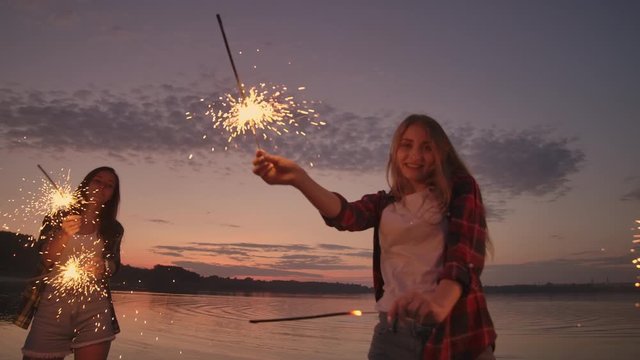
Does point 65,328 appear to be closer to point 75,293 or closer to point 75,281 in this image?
point 75,293

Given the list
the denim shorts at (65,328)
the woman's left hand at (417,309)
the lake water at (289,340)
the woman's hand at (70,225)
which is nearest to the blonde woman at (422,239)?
the woman's left hand at (417,309)

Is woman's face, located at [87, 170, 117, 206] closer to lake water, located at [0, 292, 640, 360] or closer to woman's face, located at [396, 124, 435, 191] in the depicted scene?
woman's face, located at [396, 124, 435, 191]

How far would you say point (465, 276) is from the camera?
8.13 ft

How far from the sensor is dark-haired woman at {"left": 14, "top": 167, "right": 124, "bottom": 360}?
5234 millimetres

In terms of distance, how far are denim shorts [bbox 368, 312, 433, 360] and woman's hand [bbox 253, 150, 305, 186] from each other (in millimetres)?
876

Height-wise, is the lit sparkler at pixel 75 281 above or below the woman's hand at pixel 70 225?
below

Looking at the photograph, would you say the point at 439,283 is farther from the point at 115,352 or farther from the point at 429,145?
the point at 115,352

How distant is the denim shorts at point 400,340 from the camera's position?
2592 mm

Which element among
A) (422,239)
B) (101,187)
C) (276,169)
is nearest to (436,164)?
(422,239)

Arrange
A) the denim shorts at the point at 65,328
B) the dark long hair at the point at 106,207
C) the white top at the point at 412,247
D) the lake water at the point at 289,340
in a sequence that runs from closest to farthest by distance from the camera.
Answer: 1. the white top at the point at 412,247
2. the denim shorts at the point at 65,328
3. the dark long hair at the point at 106,207
4. the lake water at the point at 289,340

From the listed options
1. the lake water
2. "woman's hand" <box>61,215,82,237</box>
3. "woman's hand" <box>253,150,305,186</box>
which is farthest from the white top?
the lake water

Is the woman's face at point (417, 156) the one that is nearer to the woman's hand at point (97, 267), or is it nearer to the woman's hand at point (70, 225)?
the woman's hand at point (97, 267)

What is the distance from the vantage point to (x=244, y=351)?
13.6 meters

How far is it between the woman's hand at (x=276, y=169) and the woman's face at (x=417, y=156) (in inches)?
23.8
